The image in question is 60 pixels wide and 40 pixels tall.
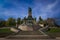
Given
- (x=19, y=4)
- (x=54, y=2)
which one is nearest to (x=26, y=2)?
(x=19, y=4)

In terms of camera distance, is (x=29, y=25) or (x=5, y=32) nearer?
(x=5, y=32)

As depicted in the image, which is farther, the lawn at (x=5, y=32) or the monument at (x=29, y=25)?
the monument at (x=29, y=25)

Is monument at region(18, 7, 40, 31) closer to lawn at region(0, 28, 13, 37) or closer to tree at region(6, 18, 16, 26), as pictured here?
tree at region(6, 18, 16, 26)

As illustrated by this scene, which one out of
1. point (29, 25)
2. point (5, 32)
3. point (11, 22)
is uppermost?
point (11, 22)

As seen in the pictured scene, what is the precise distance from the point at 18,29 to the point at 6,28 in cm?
88

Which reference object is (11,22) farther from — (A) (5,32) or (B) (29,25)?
(B) (29,25)

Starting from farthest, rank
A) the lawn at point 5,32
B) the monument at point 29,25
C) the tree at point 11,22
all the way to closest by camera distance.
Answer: the monument at point 29,25 < the tree at point 11,22 < the lawn at point 5,32

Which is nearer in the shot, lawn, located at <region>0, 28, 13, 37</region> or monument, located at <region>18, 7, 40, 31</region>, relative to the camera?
lawn, located at <region>0, 28, 13, 37</region>

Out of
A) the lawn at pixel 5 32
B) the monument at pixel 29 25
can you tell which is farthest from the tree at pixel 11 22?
the monument at pixel 29 25

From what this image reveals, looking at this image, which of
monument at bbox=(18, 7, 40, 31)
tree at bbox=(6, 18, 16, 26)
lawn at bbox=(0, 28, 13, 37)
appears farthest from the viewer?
monument at bbox=(18, 7, 40, 31)

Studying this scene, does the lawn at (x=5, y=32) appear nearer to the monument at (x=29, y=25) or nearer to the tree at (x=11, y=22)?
the tree at (x=11, y=22)

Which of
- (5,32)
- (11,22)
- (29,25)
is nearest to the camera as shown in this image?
(5,32)

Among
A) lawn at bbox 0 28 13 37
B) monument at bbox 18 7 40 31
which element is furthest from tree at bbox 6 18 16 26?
monument at bbox 18 7 40 31

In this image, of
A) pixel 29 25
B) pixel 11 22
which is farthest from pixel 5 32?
pixel 29 25
